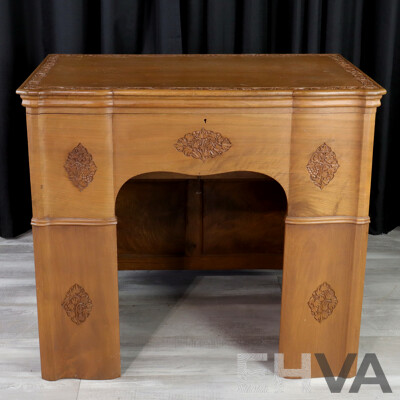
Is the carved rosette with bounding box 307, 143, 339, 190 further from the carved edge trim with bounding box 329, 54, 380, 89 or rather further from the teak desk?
the carved edge trim with bounding box 329, 54, 380, 89

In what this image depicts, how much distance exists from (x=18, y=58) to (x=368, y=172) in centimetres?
175

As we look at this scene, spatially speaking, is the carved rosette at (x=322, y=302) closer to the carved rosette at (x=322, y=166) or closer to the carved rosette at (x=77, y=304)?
the carved rosette at (x=322, y=166)

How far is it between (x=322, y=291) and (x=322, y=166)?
37 cm

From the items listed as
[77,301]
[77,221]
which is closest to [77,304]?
[77,301]

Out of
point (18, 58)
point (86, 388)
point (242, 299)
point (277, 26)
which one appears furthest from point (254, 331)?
point (18, 58)

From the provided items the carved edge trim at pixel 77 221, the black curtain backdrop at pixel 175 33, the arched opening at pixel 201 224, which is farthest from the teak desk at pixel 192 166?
the black curtain backdrop at pixel 175 33

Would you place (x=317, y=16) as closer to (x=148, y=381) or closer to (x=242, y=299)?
(x=242, y=299)

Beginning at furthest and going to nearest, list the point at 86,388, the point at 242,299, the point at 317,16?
the point at 317,16, the point at 242,299, the point at 86,388

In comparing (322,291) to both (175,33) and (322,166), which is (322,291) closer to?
(322,166)

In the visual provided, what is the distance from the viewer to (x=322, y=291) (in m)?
1.90

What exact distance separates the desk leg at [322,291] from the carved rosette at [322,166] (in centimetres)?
13

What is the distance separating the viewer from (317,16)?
2811 millimetres

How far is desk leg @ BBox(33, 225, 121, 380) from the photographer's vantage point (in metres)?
1.82

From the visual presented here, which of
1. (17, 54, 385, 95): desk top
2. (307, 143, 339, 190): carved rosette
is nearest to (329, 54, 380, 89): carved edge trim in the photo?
(17, 54, 385, 95): desk top
